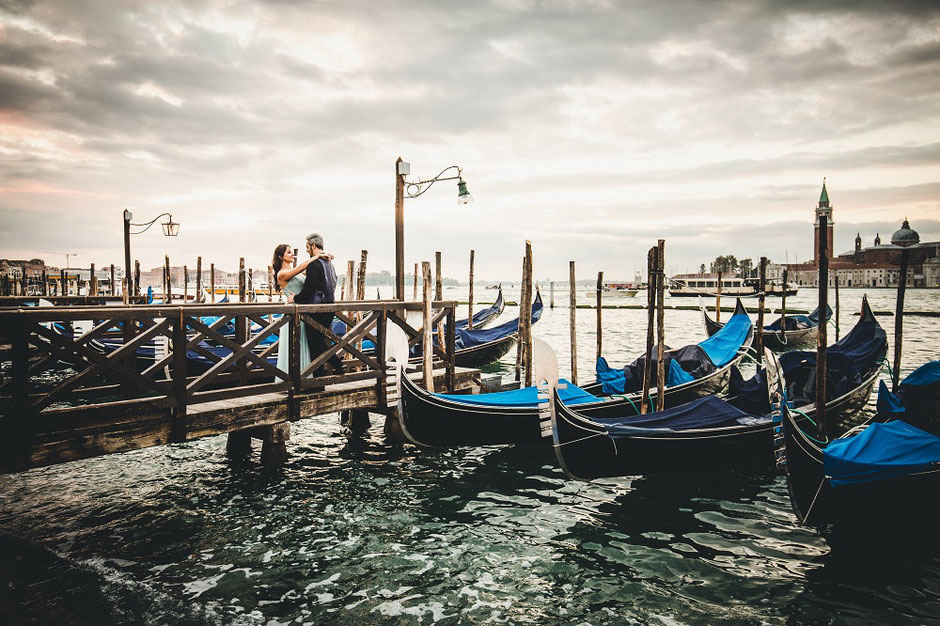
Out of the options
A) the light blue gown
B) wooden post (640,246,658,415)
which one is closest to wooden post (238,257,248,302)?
the light blue gown

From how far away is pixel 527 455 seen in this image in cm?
698

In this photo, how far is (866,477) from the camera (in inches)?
167

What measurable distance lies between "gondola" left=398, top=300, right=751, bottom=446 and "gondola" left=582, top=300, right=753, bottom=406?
908 millimetres

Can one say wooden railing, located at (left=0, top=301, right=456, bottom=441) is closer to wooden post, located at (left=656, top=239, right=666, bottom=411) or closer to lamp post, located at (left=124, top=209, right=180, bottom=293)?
wooden post, located at (left=656, top=239, right=666, bottom=411)

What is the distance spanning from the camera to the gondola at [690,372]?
7992 mm

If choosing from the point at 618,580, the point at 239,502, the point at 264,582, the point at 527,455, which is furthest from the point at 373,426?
the point at 618,580

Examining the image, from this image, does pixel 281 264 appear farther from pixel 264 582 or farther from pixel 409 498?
pixel 264 582

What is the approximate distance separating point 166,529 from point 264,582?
1.39 metres

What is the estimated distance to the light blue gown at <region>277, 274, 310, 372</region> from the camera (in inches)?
229

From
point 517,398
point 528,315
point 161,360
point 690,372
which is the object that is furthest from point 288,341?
point 690,372

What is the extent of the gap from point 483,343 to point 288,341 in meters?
8.86

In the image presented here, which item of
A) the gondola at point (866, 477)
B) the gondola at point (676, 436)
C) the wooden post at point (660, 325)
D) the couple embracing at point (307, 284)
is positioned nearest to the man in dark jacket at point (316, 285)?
the couple embracing at point (307, 284)

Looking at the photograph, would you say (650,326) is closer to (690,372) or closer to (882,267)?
(690,372)

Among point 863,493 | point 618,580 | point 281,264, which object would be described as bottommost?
point 618,580
